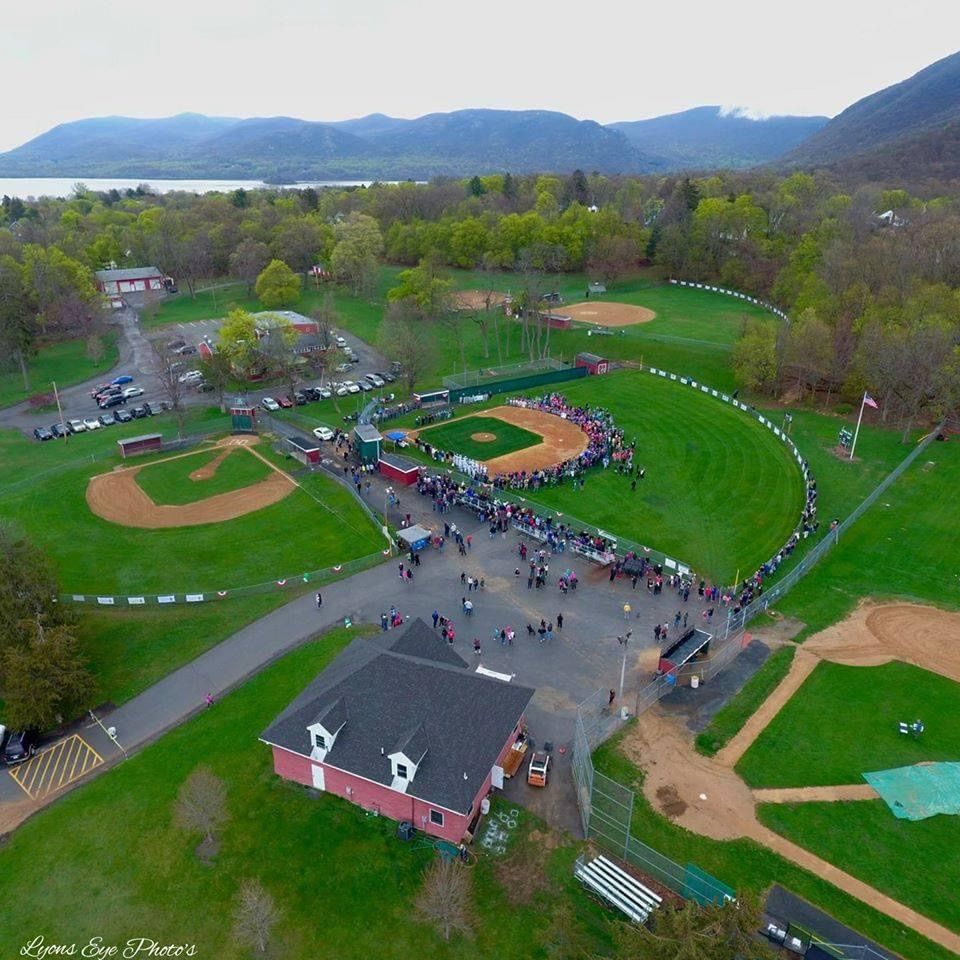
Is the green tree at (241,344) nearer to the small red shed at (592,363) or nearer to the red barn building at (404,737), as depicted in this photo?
the small red shed at (592,363)

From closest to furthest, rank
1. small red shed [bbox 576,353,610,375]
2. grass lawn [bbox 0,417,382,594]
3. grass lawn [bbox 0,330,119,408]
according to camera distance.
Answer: grass lawn [bbox 0,417,382,594] < grass lawn [bbox 0,330,119,408] < small red shed [bbox 576,353,610,375]

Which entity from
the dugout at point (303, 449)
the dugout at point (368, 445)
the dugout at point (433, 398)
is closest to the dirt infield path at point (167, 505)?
the dugout at point (303, 449)

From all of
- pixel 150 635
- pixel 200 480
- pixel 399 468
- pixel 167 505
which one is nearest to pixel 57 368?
pixel 200 480

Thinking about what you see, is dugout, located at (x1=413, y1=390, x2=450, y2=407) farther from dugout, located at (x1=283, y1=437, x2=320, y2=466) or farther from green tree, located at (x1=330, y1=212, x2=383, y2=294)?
green tree, located at (x1=330, y1=212, x2=383, y2=294)

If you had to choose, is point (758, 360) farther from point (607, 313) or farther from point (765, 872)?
point (765, 872)

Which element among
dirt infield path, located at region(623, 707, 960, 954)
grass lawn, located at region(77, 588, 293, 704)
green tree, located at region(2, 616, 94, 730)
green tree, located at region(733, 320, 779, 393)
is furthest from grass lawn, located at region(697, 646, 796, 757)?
green tree, located at region(733, 320, 779, 393)

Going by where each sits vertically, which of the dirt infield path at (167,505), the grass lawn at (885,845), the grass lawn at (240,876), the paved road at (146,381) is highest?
the grass lawn at (885,845)
